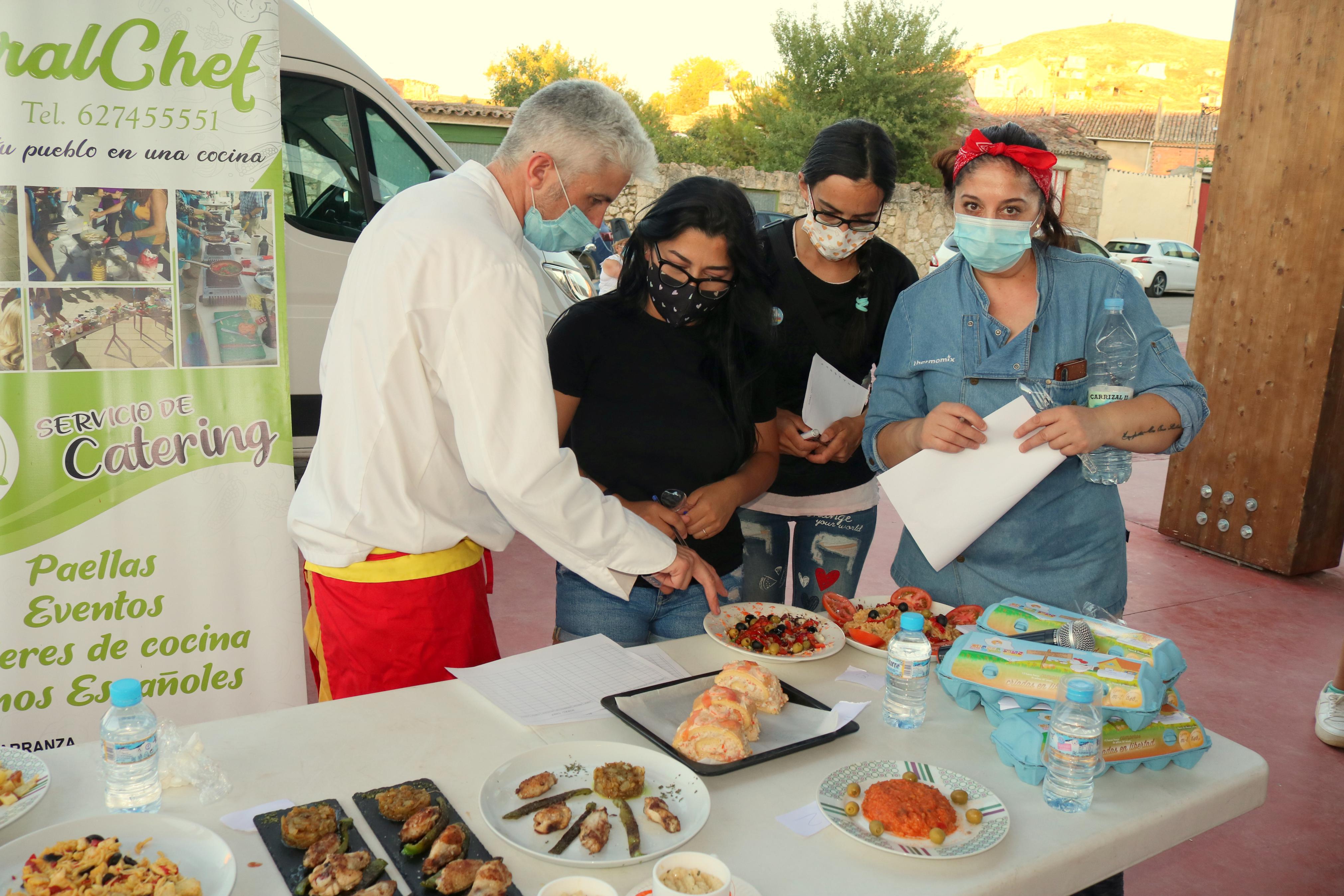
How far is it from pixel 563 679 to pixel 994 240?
122cm

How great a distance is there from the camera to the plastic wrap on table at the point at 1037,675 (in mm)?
1488

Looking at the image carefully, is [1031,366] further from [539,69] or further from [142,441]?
[539,69]

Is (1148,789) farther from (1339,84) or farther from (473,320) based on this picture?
(1339,84)

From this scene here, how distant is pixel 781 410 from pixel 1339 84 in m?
3.77

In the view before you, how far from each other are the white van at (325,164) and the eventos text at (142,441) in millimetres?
2440

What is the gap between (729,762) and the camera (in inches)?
56.5

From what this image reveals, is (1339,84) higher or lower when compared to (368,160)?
higher

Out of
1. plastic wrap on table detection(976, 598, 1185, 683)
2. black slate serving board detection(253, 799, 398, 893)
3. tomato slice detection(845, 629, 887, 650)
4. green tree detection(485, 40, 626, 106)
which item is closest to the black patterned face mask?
tomato slice detection(845, 629, 887, 650)

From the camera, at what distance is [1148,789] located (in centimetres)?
147

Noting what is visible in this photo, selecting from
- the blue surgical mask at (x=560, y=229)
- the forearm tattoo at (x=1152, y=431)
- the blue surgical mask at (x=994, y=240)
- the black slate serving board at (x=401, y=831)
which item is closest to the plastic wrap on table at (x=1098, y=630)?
the forearm tattoo at (x=1152, y=431)

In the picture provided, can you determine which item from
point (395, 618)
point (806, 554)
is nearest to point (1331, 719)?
point (806, 554)

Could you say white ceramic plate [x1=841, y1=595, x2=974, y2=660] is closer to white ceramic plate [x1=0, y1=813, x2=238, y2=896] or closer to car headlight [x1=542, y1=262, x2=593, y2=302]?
white ceramic plate [x1=0, y1=813, x2=238, y2=896]

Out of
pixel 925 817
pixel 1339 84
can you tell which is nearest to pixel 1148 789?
pixel 925 817

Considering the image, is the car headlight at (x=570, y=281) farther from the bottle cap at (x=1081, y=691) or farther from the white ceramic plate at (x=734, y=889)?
the white ceramic plate at (x=734, y=889)
